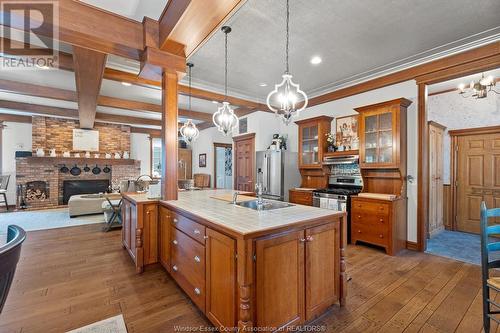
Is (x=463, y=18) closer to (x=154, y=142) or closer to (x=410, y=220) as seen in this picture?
(x=410, y=220)

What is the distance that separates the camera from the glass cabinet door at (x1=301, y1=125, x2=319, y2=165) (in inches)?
198

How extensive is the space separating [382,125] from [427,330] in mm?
2972

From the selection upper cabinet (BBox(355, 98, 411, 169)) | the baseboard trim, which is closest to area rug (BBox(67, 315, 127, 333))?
upper cabinet (BBox(355, 98, 411, 169))

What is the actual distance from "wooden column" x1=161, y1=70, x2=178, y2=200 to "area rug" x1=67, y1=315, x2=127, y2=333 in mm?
1364

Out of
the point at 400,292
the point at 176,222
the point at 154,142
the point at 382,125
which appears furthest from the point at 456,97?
the point at 154,142

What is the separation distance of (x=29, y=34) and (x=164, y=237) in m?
3.06

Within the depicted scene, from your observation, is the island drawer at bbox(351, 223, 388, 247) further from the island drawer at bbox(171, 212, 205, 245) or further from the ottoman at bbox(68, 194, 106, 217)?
the ottoman at bbox(68, 194, 106, 217)

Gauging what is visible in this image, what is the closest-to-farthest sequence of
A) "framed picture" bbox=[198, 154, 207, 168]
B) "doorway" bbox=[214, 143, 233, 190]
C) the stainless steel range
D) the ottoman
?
the stainless steel range
the ottoman
"framed picture" bbox=[198, 154, 207, 168]
"doorway" bbox=[214, 143, 233, 190]

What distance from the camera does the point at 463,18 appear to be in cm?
265

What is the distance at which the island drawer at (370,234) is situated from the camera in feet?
11.8

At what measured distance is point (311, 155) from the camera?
513cm

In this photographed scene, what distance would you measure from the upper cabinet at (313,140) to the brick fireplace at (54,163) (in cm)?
695

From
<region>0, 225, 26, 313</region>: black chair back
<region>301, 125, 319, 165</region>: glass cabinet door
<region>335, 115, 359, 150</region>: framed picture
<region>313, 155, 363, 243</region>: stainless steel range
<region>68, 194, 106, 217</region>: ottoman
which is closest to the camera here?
<region>0, 225, 26, 313</region>: black chair back

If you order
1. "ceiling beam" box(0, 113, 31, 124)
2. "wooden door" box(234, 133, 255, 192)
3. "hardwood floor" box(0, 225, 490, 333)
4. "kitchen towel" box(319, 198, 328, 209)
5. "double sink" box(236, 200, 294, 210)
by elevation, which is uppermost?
Answer: "ceiling beam" box(0, 113, 31, 124)
